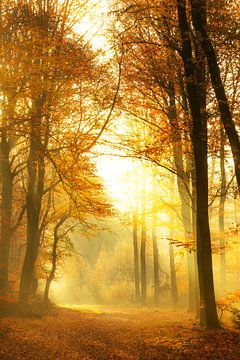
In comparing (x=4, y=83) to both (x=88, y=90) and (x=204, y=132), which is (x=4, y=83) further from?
(x=204, y=132)

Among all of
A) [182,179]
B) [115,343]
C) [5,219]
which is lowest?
[115,343]

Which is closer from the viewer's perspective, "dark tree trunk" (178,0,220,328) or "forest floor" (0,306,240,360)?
"forest floor" (0,306,240,360)

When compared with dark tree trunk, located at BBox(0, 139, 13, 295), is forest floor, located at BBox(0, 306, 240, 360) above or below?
below

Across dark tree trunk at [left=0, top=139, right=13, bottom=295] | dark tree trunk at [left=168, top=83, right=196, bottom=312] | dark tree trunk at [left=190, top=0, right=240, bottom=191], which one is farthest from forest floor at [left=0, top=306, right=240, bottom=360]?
dark tree trunk at [left=190, top=0, right=240, bottom=191]

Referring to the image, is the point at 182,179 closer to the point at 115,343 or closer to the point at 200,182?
the point at 200,182

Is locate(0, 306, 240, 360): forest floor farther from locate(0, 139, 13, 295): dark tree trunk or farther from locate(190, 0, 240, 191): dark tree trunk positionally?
locate(190, 0, 240, 191): dark tree trunk

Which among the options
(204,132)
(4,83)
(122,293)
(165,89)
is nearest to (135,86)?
(165,89)

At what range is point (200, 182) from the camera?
966 cm

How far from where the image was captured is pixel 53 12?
41.8 ft

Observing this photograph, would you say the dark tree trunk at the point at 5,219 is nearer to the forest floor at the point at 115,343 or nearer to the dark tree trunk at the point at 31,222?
the dark tree trunk at the point at 31,222

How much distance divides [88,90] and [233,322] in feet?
29.1

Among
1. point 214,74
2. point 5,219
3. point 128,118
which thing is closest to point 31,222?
point 5,219

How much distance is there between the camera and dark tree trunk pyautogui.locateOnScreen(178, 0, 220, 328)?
9359mm

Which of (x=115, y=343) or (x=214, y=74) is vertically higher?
(x=214, y=74)
